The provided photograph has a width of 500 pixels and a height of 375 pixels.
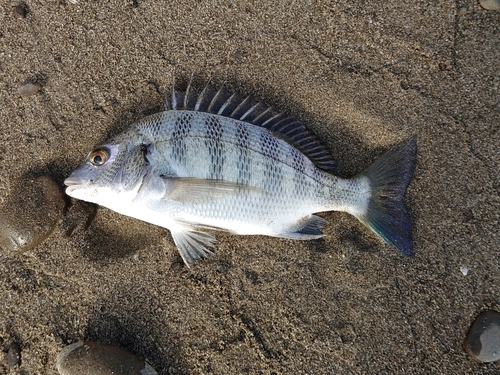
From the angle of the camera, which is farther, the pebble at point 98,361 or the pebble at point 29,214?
the pebble at point 29,214

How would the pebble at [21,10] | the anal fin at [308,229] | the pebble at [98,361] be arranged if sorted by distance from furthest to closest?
the pebble at [21,10] < the anal fin at [308,229] < the pebble at [98,361]

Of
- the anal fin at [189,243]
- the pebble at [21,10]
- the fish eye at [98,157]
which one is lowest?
the anal fin at [189,243]

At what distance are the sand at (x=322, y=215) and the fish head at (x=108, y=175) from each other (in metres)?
0.35

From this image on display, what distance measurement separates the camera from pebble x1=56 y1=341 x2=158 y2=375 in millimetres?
2207

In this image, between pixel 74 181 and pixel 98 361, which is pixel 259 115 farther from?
pixel 98 361

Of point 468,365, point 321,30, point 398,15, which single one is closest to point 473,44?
point 398,15

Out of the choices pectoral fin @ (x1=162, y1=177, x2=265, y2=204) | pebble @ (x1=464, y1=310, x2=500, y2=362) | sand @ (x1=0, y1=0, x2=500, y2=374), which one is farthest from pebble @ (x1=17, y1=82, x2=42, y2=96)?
pebble @ (x1=464, y1=310, x2=500, y2=362)

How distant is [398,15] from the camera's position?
2.70 meters

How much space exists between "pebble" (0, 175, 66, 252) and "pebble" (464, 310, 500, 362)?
3.00 metres

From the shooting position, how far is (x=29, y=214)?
7.93ft

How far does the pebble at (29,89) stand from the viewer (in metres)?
2.57

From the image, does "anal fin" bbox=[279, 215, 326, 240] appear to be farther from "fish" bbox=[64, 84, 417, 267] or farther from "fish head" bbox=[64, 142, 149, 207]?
"fish head" bbox=[64, 142, 149, 207]

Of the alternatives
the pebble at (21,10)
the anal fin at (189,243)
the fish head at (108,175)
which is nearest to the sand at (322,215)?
the pebble at (21,10)

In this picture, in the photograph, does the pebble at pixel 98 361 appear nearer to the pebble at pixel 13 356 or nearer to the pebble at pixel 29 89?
the pebble at pixel 13 356
